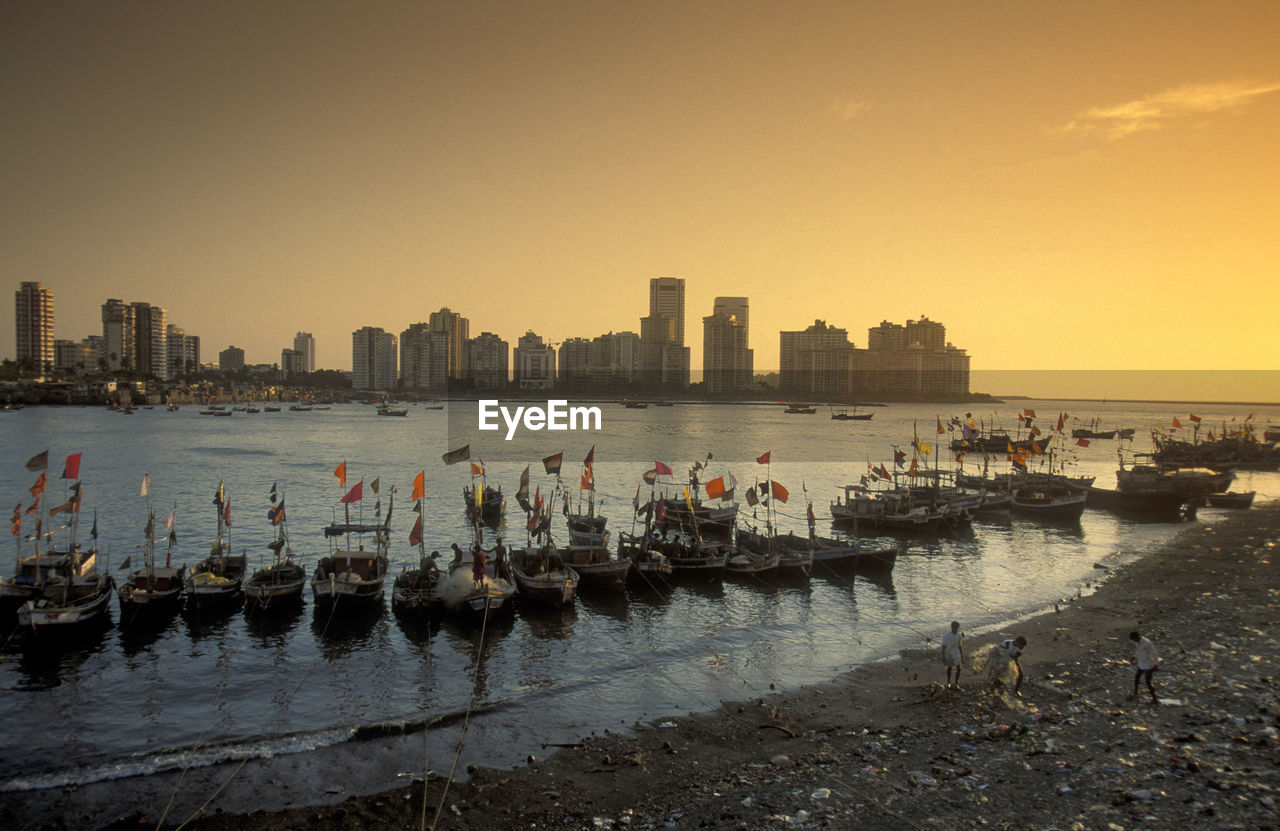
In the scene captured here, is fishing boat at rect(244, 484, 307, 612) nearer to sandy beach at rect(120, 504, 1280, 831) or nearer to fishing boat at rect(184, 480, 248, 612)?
fishing boat at rect(184, 480, 248, 612)

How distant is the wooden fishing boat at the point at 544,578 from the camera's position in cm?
2734

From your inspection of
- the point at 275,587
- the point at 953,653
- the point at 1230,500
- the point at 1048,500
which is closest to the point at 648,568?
the point at 275,587

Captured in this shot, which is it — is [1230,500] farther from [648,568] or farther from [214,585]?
[214,585]

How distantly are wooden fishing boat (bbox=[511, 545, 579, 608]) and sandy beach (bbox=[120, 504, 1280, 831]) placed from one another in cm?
996

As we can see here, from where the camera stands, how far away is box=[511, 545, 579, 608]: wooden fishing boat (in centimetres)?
2734

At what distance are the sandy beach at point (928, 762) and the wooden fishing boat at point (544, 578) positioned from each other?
9957 mm

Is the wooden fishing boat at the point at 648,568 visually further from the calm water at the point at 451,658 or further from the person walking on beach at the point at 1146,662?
the person walking on beach at the point at 1146,662

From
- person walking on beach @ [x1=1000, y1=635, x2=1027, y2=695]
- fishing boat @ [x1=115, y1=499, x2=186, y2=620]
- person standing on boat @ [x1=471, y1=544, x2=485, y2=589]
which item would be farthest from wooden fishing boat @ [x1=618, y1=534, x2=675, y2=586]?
fishing boat @ [x1=115, y1=499, x2=186, y2=620]

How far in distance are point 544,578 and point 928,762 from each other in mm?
16260

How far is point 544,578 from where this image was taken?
27.6 metres

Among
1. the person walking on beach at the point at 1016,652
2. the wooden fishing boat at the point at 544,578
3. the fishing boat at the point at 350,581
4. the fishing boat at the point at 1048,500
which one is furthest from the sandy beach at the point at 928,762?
the fishing boat at the point at 1048,500

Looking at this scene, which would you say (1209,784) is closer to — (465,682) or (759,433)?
(465,682)

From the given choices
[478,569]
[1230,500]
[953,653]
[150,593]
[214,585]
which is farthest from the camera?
[1230,500]

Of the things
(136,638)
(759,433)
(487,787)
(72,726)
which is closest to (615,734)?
(487,787)
